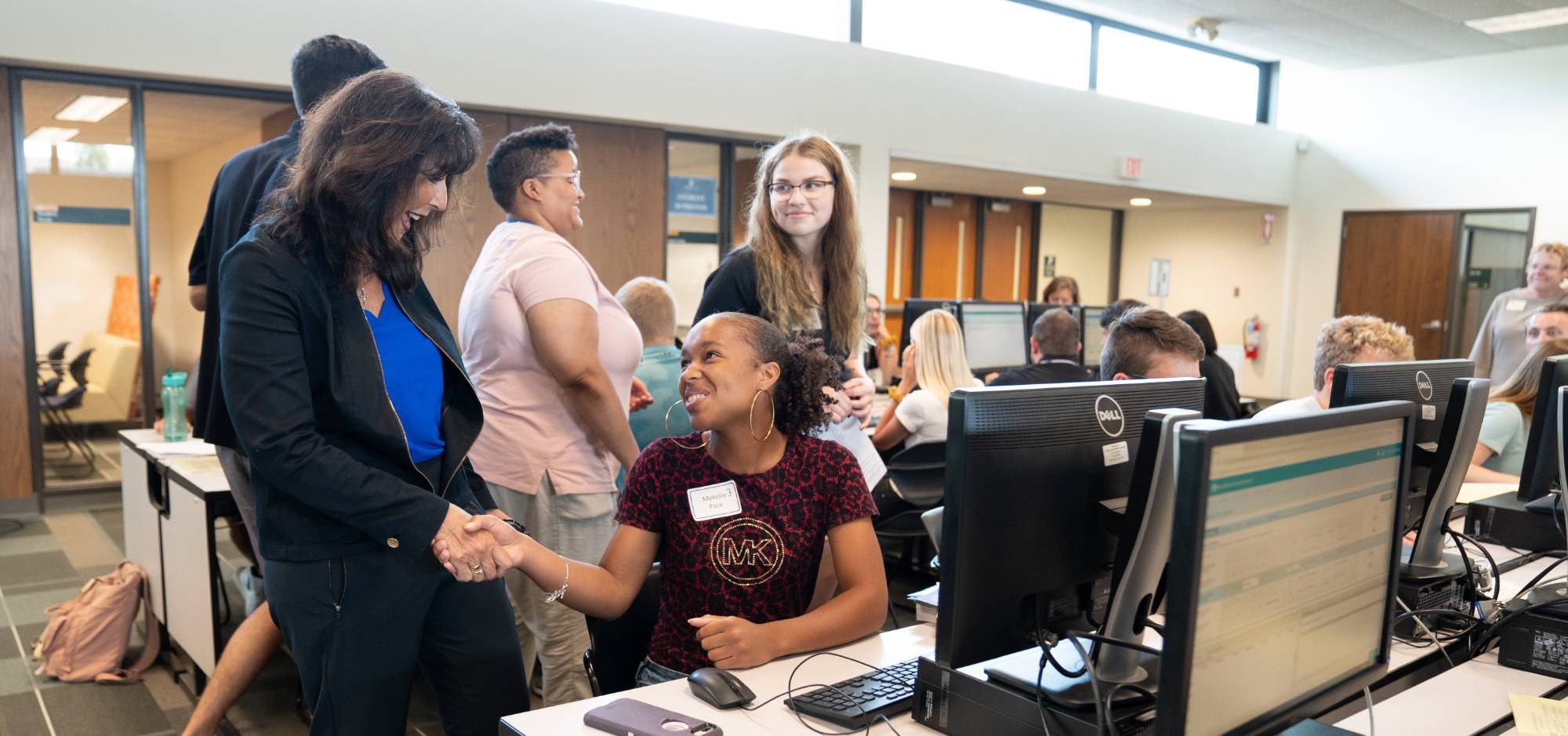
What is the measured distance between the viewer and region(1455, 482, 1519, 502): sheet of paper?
268 cm

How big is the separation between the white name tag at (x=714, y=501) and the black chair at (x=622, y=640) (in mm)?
209

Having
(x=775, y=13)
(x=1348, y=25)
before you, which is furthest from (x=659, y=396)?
(x=1348, y=25)

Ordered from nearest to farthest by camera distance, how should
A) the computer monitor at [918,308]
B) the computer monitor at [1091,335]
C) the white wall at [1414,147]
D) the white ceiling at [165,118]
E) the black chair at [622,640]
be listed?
the black chair at [622,640]
the white ceiling at [165,118]
the computer monitor at [918,308]
the computer monitor at [1091,335]
the white wall at [1414,147]

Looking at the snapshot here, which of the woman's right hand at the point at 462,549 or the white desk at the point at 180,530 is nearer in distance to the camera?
the woman's right hand at the point at 462,549

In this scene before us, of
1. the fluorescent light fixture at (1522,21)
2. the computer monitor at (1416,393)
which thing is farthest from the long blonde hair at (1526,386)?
the fluorescent light fixture at (1522,21)

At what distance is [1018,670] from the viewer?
51.0 inches

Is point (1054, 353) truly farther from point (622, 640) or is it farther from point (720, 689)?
point (720, 689)

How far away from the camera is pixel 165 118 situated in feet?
17.3

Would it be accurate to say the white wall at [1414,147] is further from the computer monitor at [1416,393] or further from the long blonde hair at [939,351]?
the computer monitor at [1416,393]

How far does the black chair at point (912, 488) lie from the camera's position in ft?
12.0

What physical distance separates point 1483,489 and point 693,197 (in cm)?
498

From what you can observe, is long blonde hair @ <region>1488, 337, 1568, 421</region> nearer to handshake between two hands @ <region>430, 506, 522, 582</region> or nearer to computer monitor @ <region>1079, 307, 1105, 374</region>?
handshake between two hands @ <region>430, 506, 522, 582</region>

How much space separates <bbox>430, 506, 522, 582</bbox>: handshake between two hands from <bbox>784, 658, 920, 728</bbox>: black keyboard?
0.49 m

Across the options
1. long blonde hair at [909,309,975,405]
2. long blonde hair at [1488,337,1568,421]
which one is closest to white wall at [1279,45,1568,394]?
long blonde hair at [1488,337,1568,421]
